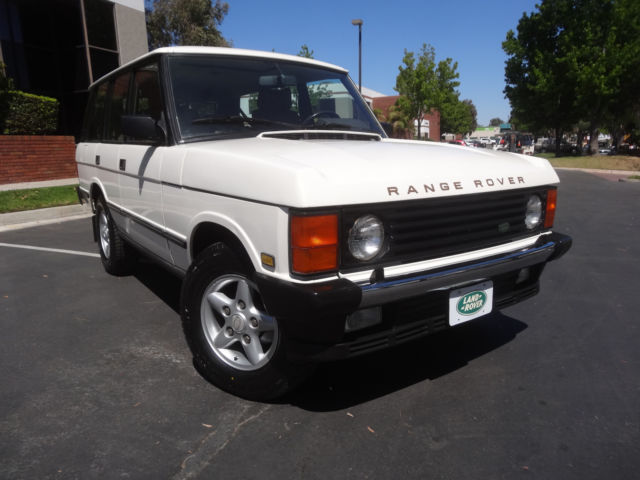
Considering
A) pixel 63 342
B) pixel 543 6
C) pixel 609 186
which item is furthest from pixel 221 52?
pixel 543 6

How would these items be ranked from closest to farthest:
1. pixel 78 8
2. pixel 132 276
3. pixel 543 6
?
pixel 132 276 → pixel 78 8 → pixel 543 6

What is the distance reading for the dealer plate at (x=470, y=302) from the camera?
2531mm

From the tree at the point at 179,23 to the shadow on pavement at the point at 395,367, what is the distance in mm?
28614

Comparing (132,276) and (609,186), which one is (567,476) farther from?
(609,186)

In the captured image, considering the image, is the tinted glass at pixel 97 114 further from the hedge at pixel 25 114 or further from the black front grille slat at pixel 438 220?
the hedge at pixel 25 114

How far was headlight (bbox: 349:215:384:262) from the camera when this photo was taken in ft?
7.41

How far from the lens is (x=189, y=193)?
2.88m

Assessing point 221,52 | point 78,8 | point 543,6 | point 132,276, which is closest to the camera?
point 221,52

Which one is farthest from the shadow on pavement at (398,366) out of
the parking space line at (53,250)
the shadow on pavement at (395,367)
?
the parking space line at (53,250)

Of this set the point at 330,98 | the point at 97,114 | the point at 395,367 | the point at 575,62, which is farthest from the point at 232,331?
the point at 575,62

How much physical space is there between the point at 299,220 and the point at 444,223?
2.81 feet

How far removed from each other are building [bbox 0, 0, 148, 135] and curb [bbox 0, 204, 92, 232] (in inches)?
350

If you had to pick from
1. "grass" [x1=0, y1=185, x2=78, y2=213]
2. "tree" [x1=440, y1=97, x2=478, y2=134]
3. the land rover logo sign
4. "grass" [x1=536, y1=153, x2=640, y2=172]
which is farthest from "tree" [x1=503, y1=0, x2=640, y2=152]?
the land rover logo sign

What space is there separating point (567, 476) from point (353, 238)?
137 centimetres
